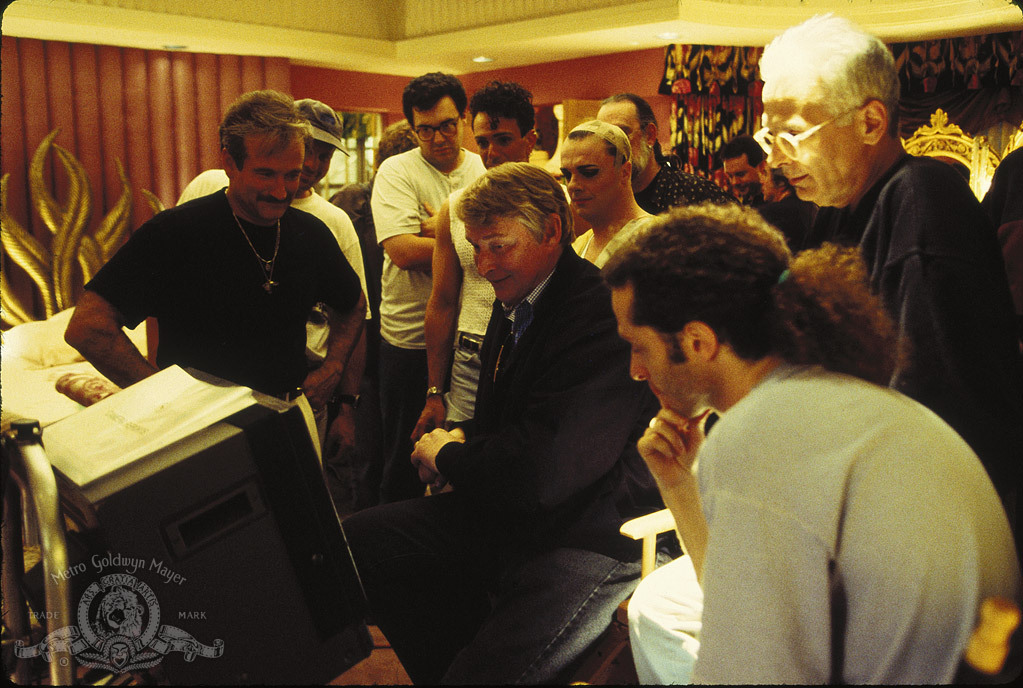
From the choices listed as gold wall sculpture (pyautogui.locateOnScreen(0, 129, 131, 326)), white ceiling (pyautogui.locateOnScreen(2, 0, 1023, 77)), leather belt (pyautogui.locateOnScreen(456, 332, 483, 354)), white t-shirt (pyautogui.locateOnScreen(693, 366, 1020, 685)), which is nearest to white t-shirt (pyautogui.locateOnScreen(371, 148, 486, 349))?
leather belt (pyautogui.locateOnScreen(456, 332, 483, 354))

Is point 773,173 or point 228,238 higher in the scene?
point 773,173

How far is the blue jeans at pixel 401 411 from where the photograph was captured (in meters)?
3.00

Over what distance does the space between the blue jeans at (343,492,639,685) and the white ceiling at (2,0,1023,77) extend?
4.55 m

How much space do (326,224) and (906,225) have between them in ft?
6.05

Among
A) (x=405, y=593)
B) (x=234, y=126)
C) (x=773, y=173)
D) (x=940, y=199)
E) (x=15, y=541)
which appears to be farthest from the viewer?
(x=773, y=173)

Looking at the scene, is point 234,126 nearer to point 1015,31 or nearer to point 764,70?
point 764,70

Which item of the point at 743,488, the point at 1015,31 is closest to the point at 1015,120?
the point at 1015,31

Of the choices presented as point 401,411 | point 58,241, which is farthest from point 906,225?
point 58,241

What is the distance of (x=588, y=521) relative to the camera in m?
1.83

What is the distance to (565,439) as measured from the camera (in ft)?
5.71

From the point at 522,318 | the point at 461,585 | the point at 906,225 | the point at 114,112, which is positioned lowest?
the point at 461,585

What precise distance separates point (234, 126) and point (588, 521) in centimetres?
134

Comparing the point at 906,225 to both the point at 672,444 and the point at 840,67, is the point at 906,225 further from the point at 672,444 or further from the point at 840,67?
the point at 672,444

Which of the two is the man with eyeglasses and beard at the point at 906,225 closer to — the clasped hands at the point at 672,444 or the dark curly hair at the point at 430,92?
the clasped hands at the point at 672,444
